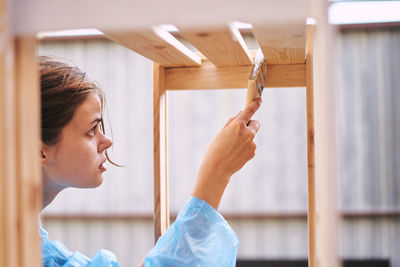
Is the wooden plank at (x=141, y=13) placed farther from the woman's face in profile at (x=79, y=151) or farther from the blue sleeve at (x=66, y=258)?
the blue sleeve at (x=66, y=258)

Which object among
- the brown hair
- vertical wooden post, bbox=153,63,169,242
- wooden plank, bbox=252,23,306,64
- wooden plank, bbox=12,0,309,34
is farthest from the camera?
vertical wooden post, bbox=153,63,169,242

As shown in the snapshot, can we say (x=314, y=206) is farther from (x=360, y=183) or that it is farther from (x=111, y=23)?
(x=360, y=183)

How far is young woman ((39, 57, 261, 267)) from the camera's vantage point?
102 centimetres

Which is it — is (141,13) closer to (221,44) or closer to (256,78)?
(221,44)

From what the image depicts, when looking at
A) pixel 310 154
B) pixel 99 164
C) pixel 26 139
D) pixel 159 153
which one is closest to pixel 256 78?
pixel 310 154

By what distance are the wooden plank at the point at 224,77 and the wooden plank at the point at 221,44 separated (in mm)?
33

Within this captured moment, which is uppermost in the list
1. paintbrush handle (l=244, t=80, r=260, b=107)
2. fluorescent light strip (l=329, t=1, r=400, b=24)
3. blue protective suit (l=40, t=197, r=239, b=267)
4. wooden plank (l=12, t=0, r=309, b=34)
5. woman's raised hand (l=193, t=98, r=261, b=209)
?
fluorescent light strip (l=329, t=1, r=400, b=24)

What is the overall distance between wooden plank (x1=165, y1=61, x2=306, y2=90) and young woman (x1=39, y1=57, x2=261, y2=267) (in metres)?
0.14

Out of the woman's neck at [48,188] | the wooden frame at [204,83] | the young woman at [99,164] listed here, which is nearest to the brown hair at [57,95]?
the young woman at [99,164]

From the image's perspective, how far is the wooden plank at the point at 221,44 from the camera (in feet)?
2.57

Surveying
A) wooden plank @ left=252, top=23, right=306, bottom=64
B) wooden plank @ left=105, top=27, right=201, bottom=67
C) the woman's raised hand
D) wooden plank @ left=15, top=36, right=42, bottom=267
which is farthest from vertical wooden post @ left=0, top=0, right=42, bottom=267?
the woman's raised hand

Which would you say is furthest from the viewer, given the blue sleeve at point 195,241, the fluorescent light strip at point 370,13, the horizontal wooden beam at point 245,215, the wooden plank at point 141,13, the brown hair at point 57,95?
the horizontal wooden beam at point 245,215

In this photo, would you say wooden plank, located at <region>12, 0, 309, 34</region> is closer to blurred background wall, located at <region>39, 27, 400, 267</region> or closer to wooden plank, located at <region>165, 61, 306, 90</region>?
wooden plank, located at <region>165, 61, 306, 90</region>

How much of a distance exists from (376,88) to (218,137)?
3.28 metres
